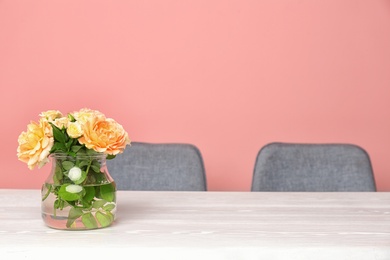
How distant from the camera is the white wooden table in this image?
1154mm

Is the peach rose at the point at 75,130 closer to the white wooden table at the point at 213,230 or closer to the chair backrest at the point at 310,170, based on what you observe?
the white wooden table at the point at 213,230

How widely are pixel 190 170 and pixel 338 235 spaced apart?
3.02 feet

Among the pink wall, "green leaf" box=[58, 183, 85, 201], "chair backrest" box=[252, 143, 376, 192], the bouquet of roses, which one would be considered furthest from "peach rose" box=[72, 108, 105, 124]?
the pink wall

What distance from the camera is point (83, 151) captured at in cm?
127

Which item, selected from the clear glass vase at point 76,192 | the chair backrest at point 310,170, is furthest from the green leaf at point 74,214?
the chair backrest at point 310,170

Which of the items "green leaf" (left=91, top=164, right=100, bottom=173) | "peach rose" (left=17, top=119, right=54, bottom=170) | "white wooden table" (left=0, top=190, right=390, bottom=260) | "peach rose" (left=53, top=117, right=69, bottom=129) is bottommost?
"white wooden table" (left=0, top=190, right=390, bottom=260)

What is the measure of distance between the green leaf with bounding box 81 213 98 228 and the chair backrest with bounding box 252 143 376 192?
3.18 ft

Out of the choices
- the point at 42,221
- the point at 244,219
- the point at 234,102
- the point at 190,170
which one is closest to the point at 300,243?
the point at 244,219

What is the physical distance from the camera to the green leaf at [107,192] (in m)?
1.28

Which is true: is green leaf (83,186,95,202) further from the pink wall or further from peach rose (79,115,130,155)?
the pink wall

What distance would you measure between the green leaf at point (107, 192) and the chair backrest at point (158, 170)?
2.76 feet

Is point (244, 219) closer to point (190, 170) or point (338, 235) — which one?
point (338, 235)

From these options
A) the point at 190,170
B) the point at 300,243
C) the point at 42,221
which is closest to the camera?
the point at 300,243

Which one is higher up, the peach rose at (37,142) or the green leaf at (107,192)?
the peach rose at (37,142)
